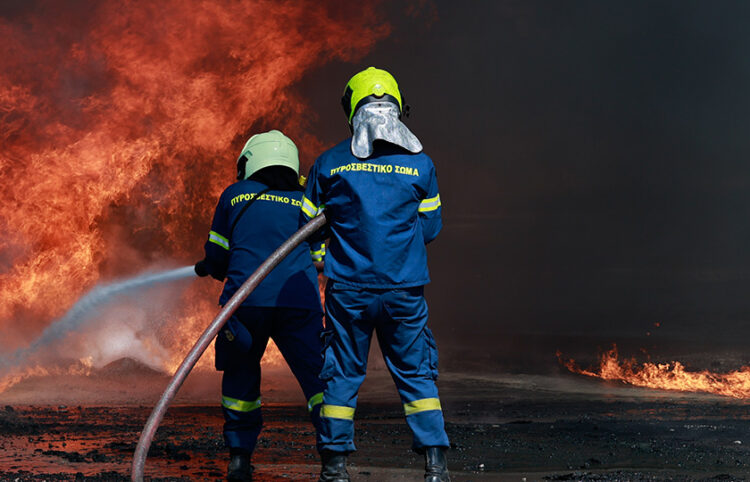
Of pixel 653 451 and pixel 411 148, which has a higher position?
pixel 411 148

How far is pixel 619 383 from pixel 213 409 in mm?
12411

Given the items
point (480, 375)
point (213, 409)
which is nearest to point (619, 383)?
point (480, 375)

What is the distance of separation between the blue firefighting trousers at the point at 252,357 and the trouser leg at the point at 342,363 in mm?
967

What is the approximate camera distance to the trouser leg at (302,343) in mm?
5797

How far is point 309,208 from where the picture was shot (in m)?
5.14

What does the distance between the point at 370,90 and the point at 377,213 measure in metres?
0.96

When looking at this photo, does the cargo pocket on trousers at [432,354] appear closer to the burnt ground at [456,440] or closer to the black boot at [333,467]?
the black boot at [333,467]

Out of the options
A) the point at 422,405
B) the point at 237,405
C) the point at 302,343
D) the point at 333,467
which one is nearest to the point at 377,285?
the point at 422,405

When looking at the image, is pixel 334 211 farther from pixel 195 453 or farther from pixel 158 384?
pixel 158 384

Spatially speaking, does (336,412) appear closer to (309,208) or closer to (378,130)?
(309,208)

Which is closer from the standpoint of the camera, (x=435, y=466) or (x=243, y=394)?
(x=435, y=466)

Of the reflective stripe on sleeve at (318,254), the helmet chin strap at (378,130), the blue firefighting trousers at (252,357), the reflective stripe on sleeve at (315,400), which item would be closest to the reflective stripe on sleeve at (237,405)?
the blue firefighting trousers at (252,357)

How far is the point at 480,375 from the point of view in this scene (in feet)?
77.7

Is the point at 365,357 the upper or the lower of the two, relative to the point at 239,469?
upper
